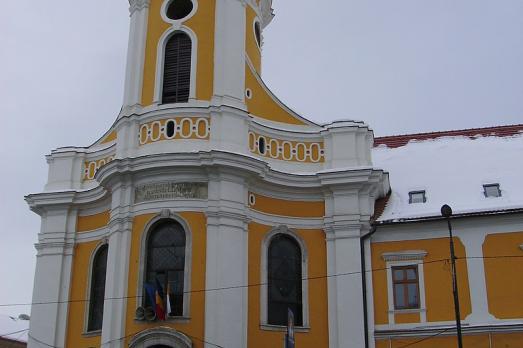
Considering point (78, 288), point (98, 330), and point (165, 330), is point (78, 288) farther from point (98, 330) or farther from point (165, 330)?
point (165, 330)

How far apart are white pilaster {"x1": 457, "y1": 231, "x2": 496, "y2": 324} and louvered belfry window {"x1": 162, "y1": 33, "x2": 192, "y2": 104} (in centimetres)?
943

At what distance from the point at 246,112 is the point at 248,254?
427cm

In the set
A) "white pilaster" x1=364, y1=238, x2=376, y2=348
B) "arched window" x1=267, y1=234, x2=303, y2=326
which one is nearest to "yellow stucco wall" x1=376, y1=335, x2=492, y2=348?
"white pilaster" x1=364, y1=238, x2=376, y2=348

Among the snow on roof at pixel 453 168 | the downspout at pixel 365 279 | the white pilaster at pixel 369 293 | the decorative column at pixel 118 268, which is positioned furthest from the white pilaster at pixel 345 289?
the decorative column at pixel 118 268

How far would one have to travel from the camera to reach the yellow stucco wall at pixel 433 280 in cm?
2152

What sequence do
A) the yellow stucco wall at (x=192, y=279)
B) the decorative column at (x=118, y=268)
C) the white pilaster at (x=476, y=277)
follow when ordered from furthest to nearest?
1. the white pilaster at (x=476, y=277)
2. the decorative column at (x=118, y=268)
3. the yellow stucco wall at (x=192, y=279)

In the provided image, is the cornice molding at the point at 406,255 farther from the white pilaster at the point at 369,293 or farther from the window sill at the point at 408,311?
the window sill at the point at 408,311

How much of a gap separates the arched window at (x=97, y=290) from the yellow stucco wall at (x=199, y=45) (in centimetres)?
503

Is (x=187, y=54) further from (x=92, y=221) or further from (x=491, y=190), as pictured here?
(x=491, y=190)

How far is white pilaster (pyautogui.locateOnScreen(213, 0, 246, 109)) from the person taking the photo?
22688 millimetres

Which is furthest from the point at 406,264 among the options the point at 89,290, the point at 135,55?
the point at 135,55

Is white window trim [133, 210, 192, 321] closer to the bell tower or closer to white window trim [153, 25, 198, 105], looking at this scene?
the bell tower

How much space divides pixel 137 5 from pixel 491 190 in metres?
12.8

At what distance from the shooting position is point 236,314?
20406 millimetres
